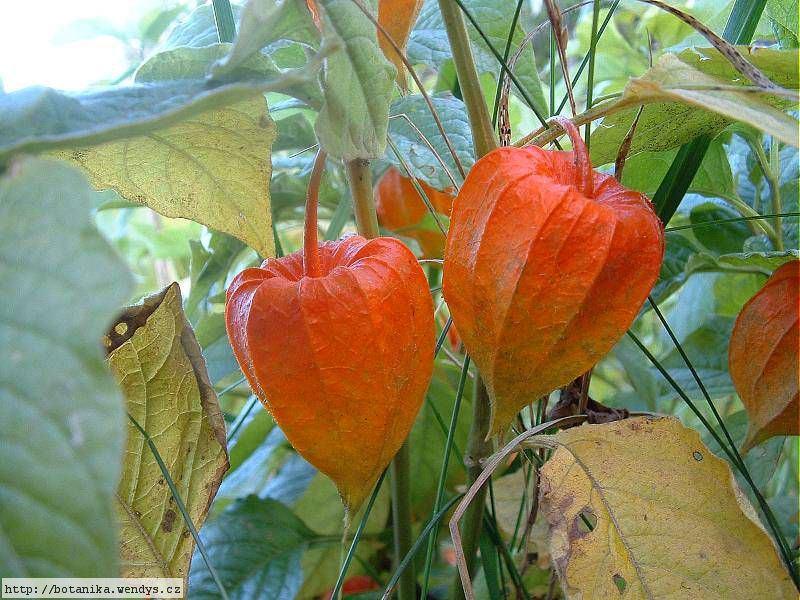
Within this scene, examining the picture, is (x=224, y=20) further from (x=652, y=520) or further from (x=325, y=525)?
(x=325, y=525)

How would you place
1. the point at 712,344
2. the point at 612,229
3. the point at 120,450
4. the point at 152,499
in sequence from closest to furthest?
the point at 120,450 < the point at 612,229 < the point at 152,499 < the point at 712,344

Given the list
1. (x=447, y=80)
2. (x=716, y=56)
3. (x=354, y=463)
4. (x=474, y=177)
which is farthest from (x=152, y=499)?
(x=447, y=80)

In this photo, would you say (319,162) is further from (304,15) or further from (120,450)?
(120,450)

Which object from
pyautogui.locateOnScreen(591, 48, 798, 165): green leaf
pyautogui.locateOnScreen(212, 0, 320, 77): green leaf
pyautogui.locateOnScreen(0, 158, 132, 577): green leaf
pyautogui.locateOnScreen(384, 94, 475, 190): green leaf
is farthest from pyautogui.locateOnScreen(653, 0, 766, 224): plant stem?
pyautogui.locateOnScreen(0, 158, 132, 577): green leaf

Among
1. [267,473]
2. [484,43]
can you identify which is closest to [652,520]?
[484,43]

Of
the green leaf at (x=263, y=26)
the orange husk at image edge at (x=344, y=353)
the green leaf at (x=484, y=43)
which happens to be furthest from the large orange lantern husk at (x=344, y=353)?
the green leaf at (x=484, y=43)

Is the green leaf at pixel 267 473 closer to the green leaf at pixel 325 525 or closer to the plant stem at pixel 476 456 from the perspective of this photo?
the green leaf at pixel 325 525
